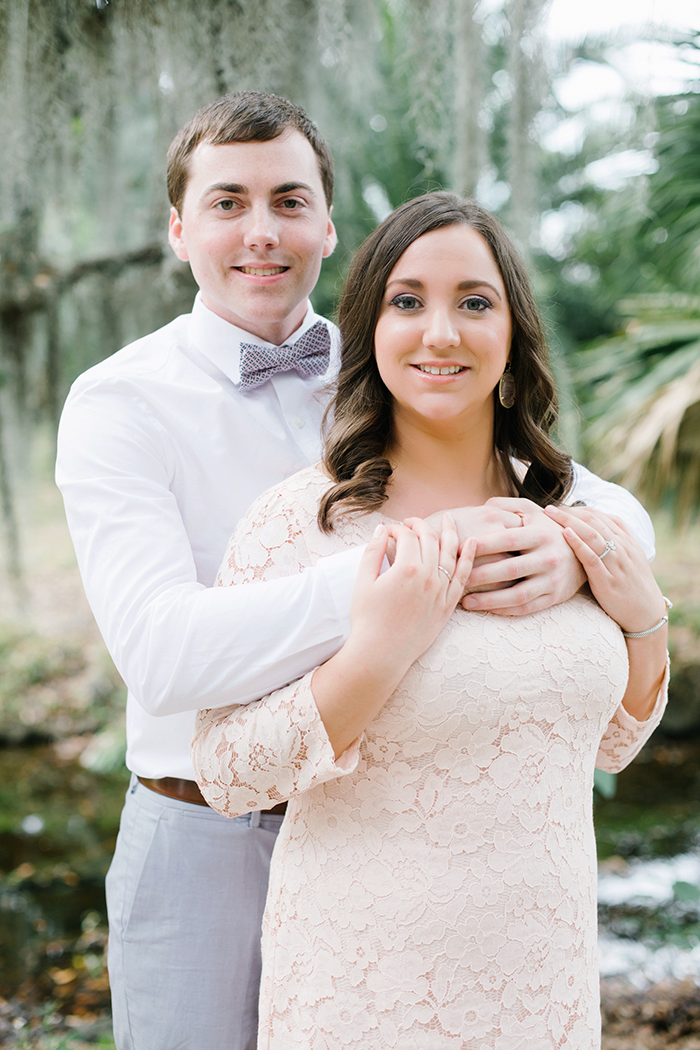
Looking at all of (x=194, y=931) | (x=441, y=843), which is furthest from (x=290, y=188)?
(x=194, y=931)

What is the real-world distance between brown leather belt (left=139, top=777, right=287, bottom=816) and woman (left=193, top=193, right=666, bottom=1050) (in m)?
0.31

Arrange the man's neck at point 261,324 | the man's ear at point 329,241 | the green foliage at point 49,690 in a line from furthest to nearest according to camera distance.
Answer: the green foliage at point 49,690, the man's ear at point 329,241, the man's neck at point 261,324

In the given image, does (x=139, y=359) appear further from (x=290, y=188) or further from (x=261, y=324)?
(x=290, y=188)

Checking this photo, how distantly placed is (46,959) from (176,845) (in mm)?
3121

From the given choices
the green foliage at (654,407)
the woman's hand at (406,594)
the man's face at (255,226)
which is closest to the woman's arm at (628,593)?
the woman's hand at (406,594)

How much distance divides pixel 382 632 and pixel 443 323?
484 mm

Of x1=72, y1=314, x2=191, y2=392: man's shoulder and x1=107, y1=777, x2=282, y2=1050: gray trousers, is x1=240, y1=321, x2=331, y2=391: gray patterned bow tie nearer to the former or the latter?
x1=72, y1=314, x2=191, y2=392: man's shoulder

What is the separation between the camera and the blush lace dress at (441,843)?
3.86 feet

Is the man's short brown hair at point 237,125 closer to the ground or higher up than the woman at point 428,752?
higher up

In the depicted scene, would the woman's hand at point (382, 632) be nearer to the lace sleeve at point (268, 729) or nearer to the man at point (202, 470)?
the lace sleeve at point (268, 729)

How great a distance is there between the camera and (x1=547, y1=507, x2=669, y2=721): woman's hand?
1332mm

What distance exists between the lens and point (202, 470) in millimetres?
1611

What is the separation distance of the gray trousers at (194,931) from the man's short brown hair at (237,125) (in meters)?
1.27

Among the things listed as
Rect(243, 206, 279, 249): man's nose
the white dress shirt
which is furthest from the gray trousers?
Rect(243, 206, 279, 249): man's nose
